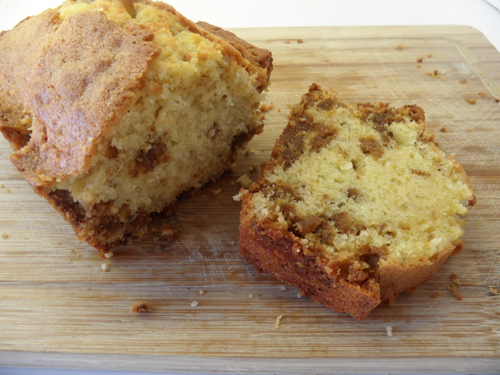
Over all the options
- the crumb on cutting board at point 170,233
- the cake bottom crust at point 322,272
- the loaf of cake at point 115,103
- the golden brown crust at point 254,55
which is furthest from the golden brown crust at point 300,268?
the golden brown crust at point 254,55

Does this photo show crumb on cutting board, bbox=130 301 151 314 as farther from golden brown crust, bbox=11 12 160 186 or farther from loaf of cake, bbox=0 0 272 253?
golden brown crust, bbox=11 12 160 186

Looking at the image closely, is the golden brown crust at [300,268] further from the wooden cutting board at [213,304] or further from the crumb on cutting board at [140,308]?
the crumb on cutting board at [140,308]

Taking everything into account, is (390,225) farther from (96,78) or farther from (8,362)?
(8,362)

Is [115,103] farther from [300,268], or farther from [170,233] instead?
[300,268]

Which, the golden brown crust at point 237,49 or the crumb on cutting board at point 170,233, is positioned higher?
the golden brown crust at point 237,49

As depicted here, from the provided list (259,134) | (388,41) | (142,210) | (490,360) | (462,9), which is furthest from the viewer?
(462,9)

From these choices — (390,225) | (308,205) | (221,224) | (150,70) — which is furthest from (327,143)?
(150,70)

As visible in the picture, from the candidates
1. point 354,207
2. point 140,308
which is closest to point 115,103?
point 140,308
